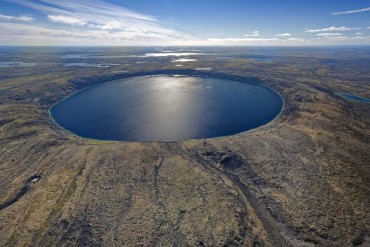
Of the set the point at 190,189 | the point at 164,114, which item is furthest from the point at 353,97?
the point at 190,189

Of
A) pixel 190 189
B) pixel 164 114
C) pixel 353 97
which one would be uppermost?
pixel 190 189

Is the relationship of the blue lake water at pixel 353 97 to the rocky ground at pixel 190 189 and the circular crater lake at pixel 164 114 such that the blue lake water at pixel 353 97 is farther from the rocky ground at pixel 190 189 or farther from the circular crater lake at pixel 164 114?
the rocky ground at pixel 190 189

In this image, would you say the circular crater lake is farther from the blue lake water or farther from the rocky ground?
the blue lake water

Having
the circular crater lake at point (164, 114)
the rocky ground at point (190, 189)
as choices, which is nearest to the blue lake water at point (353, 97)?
the circular crater lake at point (164, 114)

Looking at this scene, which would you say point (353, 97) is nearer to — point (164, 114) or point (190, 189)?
point (164, 114)

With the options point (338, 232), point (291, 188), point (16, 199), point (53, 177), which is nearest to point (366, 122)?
point (291, 188)

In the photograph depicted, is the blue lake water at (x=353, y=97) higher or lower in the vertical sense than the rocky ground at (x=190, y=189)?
lower

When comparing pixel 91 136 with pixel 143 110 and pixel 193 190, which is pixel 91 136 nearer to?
pixel 143 110
